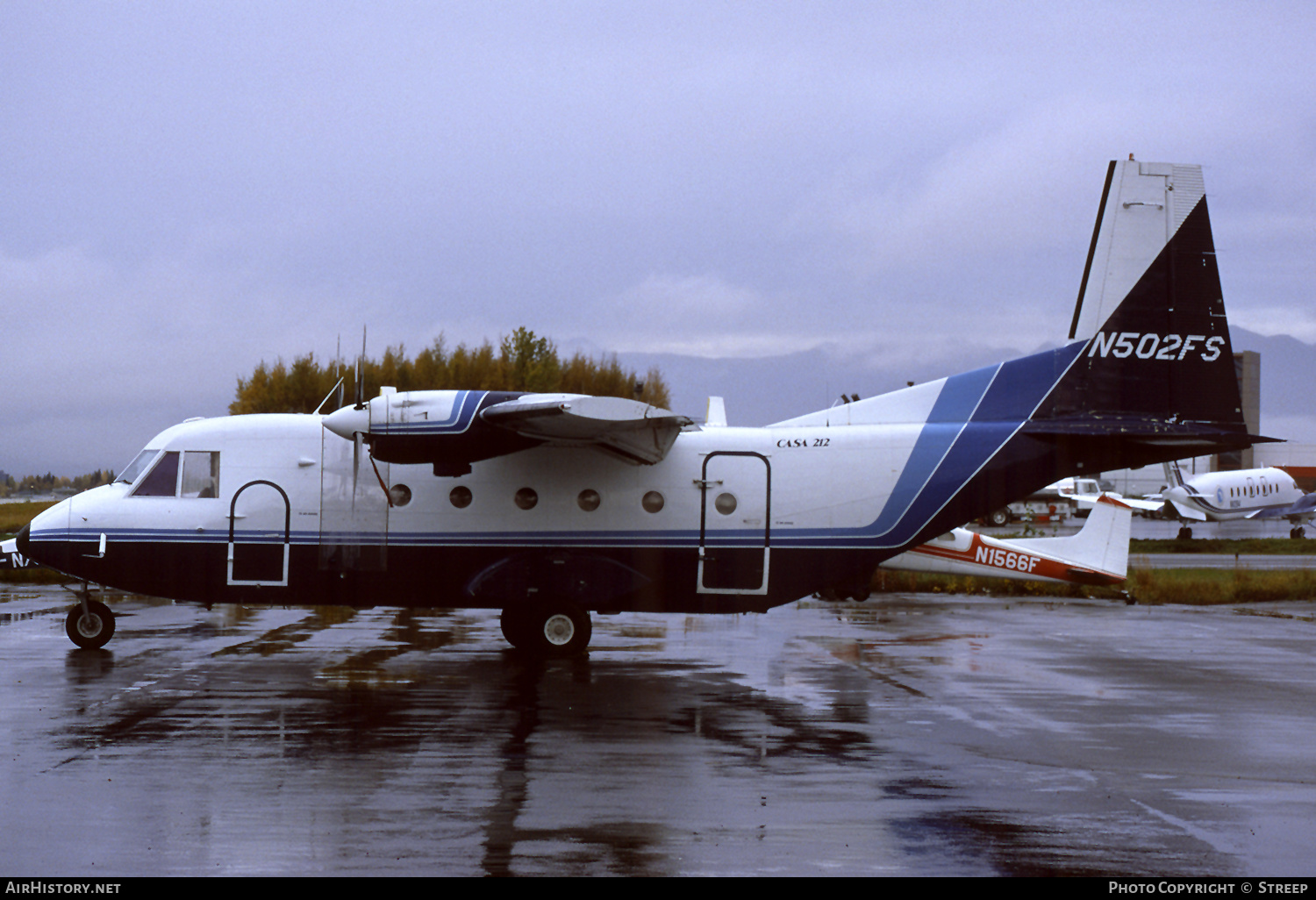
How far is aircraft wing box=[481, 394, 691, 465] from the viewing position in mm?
12992

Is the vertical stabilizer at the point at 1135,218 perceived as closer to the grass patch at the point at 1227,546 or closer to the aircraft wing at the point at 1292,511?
the grass patch at the point at 1227,546

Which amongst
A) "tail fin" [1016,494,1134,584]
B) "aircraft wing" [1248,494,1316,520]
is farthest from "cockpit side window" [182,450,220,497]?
"aircraft wing" [1248,494,1316,520]

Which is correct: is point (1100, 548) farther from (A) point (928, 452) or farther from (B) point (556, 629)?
(B) point (556, 629)

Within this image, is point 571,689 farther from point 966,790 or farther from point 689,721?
point 966,790

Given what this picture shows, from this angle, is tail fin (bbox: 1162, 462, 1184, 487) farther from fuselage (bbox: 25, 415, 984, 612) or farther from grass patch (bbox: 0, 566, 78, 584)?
grass patch (bbox: 0, 566, 78, 584)

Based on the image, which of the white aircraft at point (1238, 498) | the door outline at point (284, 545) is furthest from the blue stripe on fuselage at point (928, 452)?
the white aircraft at point (1238, 498)

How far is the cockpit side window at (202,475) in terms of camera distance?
15.1 m

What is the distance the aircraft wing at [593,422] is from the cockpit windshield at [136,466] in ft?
17.0

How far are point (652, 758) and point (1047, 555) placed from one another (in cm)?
1348

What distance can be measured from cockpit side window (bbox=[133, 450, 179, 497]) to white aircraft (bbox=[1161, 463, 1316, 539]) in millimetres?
52725

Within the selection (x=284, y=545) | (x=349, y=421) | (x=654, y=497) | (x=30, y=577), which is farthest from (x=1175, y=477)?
(x=349, y=421)

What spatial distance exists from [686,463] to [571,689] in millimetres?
3872

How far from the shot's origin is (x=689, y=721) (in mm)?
10695
